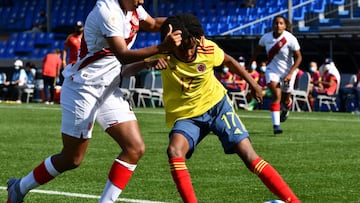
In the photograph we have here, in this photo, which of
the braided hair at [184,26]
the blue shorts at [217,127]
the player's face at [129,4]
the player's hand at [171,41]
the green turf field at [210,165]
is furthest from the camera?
the green turf field at [210,165]

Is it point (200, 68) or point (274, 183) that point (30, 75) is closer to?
point (200, 68)

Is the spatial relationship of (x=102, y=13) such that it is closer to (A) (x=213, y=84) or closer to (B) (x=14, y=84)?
(A) (x=213, y=84)

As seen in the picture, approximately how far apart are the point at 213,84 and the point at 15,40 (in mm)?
36791

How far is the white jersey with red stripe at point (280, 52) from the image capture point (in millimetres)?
18069

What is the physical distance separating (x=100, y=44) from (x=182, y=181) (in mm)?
1228

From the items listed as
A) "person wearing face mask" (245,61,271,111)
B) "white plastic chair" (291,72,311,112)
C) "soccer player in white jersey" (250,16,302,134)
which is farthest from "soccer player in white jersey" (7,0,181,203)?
"person wearing face mask" (245,61,271,111)

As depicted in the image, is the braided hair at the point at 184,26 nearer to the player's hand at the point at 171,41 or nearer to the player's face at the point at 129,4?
the player's face at the point at 129,4

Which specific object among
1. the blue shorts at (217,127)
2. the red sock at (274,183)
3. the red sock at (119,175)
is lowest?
the red sock at (274,183)

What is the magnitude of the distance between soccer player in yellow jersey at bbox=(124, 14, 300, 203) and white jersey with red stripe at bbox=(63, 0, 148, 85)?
0.33 m

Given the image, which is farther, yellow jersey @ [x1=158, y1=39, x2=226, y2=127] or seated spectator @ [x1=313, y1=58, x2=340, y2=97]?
seated spectator @ [x1=313, y1=58, x2=340, y2=97]

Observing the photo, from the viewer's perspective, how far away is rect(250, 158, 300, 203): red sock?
7363mm

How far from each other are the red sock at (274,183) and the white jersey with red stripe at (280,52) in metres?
10.7

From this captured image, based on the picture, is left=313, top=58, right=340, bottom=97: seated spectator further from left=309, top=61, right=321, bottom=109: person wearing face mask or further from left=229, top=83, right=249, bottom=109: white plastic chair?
left=229, top=83, right=249, bottom=109: white plastic chair

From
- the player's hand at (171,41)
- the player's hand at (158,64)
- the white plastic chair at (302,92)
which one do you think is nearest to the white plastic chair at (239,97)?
the white plastic chair at (302,92)
